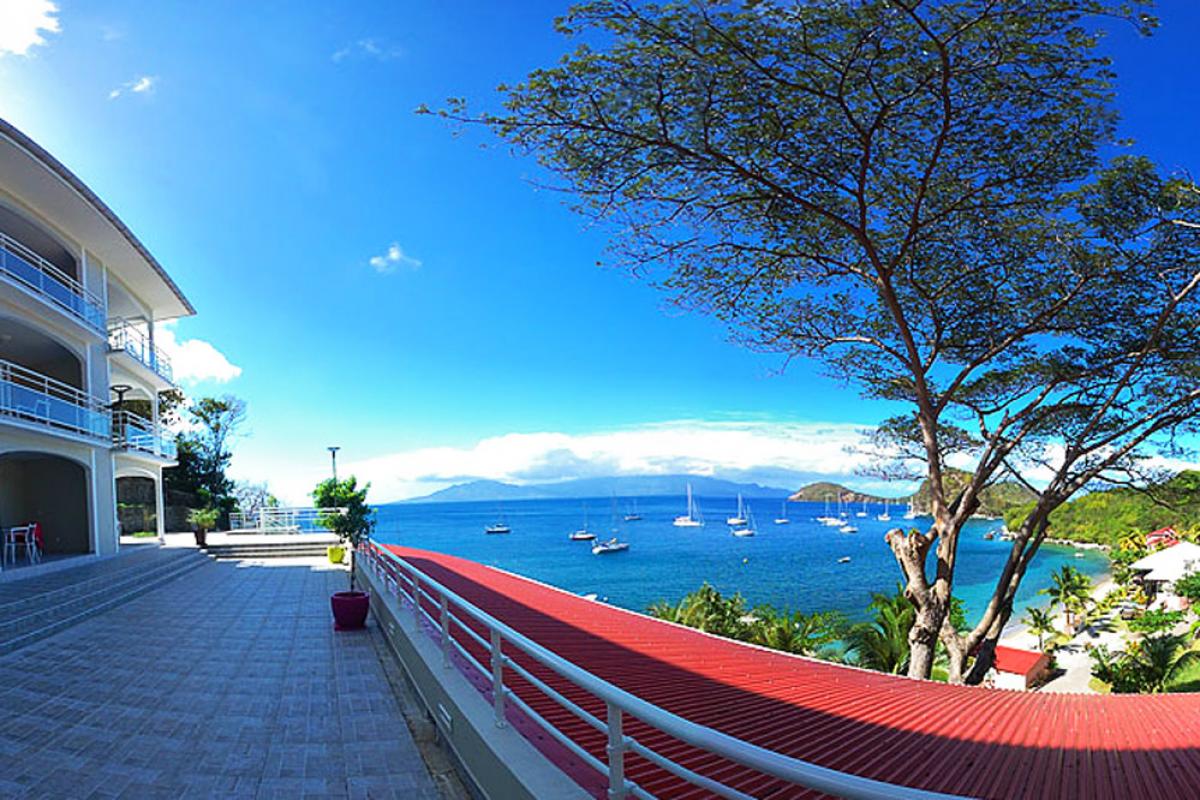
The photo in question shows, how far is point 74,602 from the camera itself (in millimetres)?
10008

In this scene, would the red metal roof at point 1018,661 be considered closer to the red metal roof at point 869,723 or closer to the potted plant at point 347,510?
the red metal roof at point 869,723

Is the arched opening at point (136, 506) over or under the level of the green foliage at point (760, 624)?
over

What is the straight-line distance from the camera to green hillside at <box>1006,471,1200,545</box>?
10.4 metres

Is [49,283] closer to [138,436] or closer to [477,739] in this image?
[138,436]

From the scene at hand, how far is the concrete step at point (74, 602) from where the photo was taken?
819 centimetres

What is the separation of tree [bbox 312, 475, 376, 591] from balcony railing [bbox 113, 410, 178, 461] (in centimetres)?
595

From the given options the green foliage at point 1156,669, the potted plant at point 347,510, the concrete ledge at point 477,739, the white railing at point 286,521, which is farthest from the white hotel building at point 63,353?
the green foliage at point 1156,669

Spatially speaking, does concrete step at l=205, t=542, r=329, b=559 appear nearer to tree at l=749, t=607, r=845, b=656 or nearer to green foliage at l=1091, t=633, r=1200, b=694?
tree at l=749, t=607, r=845, b=656

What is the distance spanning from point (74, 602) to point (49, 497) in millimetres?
9515

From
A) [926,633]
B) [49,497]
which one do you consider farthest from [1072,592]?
[49,497]

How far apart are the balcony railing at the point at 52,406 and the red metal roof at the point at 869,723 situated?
1179 centimetres

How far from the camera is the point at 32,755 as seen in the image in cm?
460

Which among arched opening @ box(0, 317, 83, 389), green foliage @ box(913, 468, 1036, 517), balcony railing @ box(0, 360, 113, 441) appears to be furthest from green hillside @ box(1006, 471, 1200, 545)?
arched opening @ box(0, 317, 83, 389)

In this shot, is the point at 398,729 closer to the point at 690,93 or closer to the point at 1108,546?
the point at 690,93
